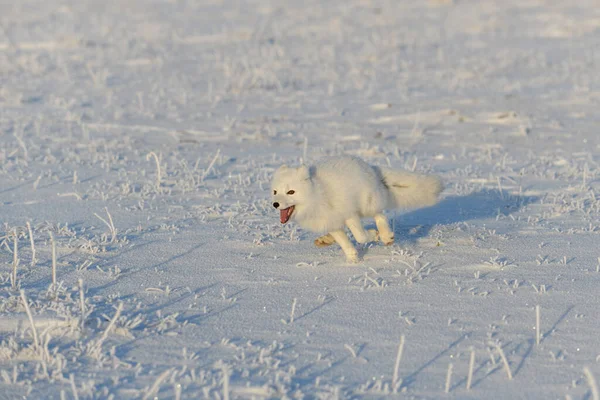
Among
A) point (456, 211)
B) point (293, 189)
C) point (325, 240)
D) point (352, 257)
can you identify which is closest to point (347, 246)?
point (352, 257)

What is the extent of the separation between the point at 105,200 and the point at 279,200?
2.15m

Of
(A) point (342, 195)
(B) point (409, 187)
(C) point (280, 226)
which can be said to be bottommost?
(C) point (280, 226)

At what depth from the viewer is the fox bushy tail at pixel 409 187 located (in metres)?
5.60

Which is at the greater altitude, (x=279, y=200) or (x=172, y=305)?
(x=279, y=200)

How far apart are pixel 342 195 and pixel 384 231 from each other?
1.54 feet

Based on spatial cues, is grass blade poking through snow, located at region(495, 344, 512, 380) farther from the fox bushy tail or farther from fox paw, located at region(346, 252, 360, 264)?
the fox bushy tail

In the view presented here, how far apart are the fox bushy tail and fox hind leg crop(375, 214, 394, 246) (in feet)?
0.53

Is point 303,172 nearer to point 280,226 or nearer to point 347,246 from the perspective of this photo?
point 347,246

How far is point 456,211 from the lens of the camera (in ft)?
21.8

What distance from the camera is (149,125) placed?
9.80 m

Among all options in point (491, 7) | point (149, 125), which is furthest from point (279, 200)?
point (491, 7)

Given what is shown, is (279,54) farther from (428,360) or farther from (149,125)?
(428,360)

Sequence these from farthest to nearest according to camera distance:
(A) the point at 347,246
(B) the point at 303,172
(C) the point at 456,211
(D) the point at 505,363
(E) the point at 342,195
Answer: (C) the point at 456,211, (A) the point at 347,246, (E) the point at 342,195, (B) the point at 303,172, (D) the point at 505,363

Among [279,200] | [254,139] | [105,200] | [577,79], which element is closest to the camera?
[279,200]
